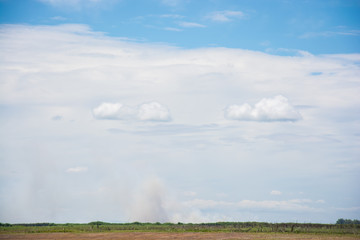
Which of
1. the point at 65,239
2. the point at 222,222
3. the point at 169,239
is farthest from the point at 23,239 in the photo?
the point at 222,222

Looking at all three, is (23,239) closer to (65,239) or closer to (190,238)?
(65,239)

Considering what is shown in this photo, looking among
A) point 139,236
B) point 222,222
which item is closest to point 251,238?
point 139,236

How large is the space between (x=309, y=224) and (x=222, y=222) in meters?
36.4

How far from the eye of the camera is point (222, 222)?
520 feet

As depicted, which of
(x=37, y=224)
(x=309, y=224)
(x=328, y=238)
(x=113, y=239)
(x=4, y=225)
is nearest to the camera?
(x=328, y=238)

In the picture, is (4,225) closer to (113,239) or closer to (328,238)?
(113,239)

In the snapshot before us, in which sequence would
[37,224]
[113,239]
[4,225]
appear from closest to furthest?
[113,239], [4,225], [37,224]

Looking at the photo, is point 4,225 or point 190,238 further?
point 4,225

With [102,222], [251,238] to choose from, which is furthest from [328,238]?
[102,222]

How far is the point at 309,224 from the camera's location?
422 feet

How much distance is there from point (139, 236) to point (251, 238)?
22.5m

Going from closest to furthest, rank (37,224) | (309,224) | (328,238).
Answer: (328,238), (309,224), (37,224)

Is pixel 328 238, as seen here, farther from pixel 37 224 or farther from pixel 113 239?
pixel 37 224

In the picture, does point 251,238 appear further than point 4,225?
No
